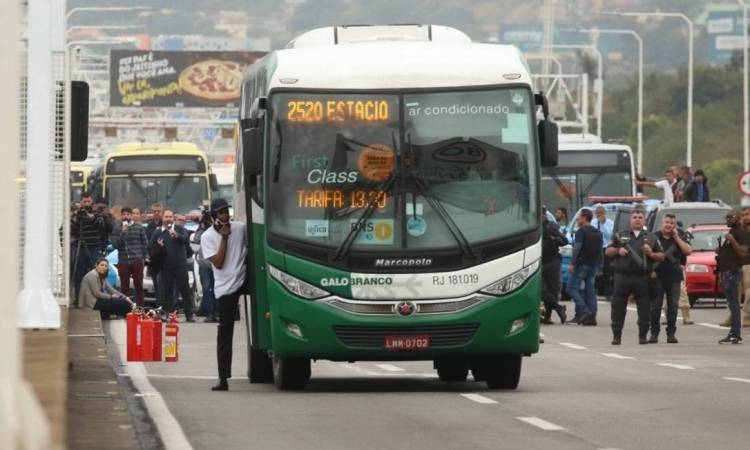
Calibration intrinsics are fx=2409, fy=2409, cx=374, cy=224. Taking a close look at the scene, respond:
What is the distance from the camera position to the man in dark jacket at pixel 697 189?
45.9 meters

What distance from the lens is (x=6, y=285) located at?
630cm

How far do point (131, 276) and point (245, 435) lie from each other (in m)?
22.5

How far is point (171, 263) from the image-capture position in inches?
1405

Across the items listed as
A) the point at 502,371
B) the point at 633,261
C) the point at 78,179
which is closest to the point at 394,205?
the point at 502,371

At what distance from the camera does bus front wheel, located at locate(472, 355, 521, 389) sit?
1953 cm

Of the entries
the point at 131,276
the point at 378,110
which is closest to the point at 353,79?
the point at 378,110

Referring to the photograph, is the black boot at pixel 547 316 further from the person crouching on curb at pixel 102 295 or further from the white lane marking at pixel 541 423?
the white lane marking at pixel 541 423

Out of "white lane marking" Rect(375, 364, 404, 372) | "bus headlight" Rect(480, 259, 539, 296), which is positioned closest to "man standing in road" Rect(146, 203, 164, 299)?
"white lane marking" Rect(375, 364, 404, 372)

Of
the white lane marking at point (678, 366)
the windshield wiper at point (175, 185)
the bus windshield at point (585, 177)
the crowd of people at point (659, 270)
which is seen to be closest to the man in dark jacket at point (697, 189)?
the bus windshield at point (585, 177)

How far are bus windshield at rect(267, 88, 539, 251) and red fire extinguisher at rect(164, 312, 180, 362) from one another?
11.7 ft

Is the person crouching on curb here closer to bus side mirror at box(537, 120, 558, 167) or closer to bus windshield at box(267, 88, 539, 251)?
bus windshield at box(267, 88, 539, 251)

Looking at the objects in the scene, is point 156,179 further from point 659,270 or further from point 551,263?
point 659,270

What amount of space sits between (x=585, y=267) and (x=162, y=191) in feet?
51.3

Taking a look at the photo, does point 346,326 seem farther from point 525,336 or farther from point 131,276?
point 131,276
